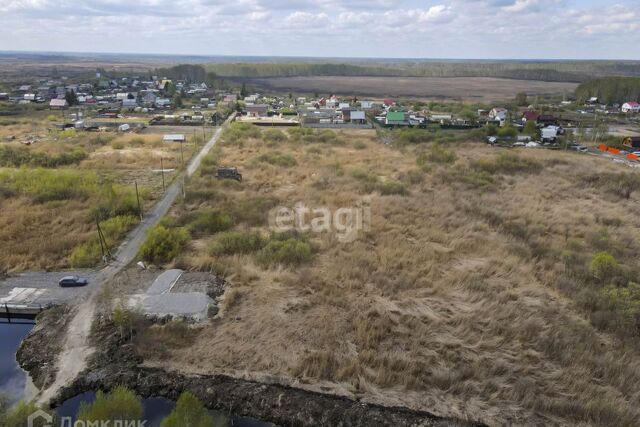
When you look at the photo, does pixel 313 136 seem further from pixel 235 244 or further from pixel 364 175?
pixel 235 244

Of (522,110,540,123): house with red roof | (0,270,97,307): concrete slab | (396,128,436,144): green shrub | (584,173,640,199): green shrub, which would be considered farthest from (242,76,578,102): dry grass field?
(0,270,97,307): concrete slab

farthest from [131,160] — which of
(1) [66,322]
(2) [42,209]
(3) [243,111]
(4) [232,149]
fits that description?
(3) [243,111]

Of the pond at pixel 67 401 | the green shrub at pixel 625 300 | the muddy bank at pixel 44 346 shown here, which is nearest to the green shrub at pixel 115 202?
the muddy bank at pixel 44 346

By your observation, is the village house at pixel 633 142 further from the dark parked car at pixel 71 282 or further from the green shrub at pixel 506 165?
the dark parked car at pixel 71 282

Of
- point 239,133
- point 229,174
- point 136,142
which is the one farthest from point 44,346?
point 239,133

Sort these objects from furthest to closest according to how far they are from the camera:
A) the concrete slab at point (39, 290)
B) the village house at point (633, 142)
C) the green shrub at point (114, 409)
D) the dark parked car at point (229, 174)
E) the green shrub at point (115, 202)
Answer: the village house at point (633, 142), the dark parked car at point (229, 174), the green shrub at point (115, 202), the concrete slab at point (39, 290), the green shrub at point (114, 409)

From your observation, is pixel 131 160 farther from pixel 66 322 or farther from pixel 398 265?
pixel 398 265
